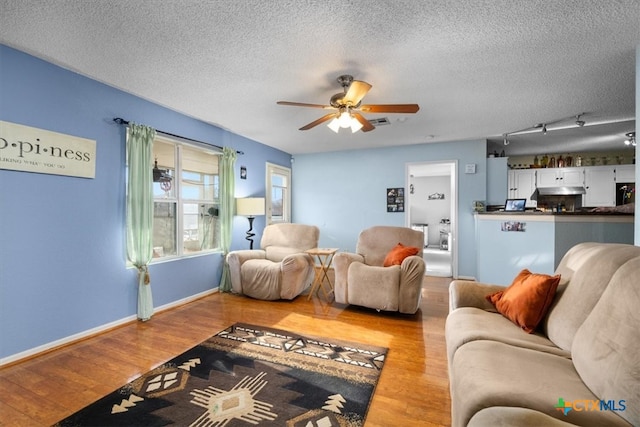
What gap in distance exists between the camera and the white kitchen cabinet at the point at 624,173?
516cm

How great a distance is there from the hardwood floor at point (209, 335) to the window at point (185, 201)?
2.70 ft

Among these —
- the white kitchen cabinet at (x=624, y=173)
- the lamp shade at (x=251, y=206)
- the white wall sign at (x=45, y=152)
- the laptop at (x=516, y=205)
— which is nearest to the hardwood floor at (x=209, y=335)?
the lamp shade at (x=251, y=206)

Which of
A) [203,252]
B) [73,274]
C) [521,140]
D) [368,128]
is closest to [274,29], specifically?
[368,128]

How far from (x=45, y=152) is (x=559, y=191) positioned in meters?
7.50

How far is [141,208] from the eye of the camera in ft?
10.0

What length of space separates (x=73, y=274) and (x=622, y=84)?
5.46 m

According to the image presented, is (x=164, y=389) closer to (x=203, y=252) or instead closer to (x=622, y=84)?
(x=203, y=252)

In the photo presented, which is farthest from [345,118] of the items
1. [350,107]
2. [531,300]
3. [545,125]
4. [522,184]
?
[522,184]

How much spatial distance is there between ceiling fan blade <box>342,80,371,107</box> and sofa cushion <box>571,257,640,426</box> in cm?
187

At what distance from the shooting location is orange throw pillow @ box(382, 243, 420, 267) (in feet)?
11.0

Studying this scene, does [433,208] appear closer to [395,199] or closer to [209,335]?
[395,199]

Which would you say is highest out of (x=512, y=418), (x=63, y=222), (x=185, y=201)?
(x=185, y=201)

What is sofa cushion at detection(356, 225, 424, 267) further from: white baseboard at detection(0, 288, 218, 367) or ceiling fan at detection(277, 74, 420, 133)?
white baseboard at detection(0, 288, 218, 367)

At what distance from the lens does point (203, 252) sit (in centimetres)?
399
